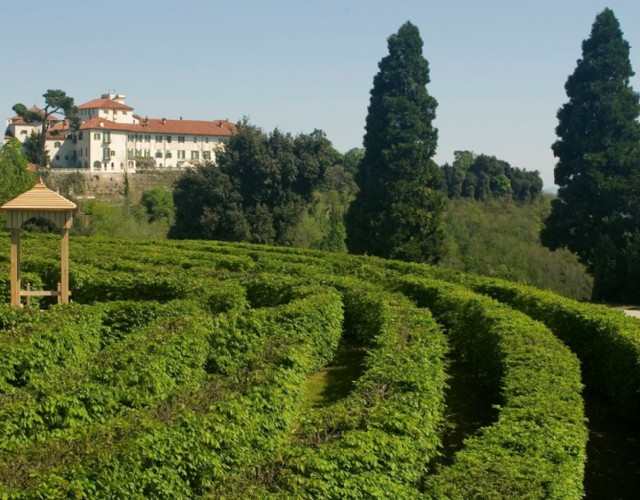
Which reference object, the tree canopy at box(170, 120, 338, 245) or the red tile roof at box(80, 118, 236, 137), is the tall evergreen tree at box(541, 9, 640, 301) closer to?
the tree canopy at box(170, 120, 338, 245)

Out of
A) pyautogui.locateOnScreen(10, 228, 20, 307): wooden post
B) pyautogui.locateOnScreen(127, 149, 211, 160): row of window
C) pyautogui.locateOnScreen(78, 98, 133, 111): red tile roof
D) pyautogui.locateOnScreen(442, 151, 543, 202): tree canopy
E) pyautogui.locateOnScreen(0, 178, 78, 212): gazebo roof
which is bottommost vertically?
pyautogui.locateOnScreen(10, 228, 20, 307): wooden post

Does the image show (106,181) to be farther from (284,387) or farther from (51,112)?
(284,387)

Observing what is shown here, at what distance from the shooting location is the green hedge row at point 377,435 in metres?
8.53

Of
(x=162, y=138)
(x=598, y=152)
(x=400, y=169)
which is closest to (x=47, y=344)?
(x=400, y=169)

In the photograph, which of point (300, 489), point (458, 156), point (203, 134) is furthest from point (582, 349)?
point (458, 156)

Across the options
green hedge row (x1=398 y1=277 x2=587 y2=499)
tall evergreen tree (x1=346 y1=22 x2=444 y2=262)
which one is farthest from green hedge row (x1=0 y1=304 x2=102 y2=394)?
tall evergreen tree (x1=346 y1=22 x2=444 y2=262)

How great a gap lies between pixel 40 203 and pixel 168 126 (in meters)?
89.6

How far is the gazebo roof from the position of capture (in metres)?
19.6

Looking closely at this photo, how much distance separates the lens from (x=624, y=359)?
15180mm

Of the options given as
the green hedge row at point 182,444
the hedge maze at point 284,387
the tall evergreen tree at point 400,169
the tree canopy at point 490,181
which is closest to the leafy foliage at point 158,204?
the tree canopy at point 490,181

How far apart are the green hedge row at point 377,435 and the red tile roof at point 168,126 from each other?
90033 mm

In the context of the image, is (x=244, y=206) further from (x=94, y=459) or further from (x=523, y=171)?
(x=94, y=459)

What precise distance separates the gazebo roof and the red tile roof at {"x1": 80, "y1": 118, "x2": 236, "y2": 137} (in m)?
81.0

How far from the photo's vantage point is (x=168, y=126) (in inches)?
4225
